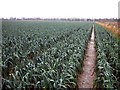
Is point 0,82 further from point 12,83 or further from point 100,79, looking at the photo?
point 100,79

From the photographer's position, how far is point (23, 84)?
3.51 metres

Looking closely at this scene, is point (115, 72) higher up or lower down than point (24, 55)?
lower down

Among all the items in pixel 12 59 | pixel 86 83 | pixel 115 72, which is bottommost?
pixel 86 83

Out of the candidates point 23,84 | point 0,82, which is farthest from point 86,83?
point 0,82

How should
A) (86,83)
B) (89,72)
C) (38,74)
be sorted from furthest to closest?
(89,72) → (86,83) → (38,74)

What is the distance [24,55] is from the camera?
245 inches

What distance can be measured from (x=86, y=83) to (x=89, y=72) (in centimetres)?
109

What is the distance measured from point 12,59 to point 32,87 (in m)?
2.31

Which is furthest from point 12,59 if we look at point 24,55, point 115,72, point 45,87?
point 115,72

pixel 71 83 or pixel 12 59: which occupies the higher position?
pixel 12 59

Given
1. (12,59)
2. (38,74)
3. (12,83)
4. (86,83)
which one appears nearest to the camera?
(12,83)

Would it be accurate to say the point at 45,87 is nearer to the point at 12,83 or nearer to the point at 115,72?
the point at 12,83

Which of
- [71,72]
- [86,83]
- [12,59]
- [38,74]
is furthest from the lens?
[12,59]

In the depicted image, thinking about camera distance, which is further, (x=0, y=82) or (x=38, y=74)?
(x=38, y=74)
